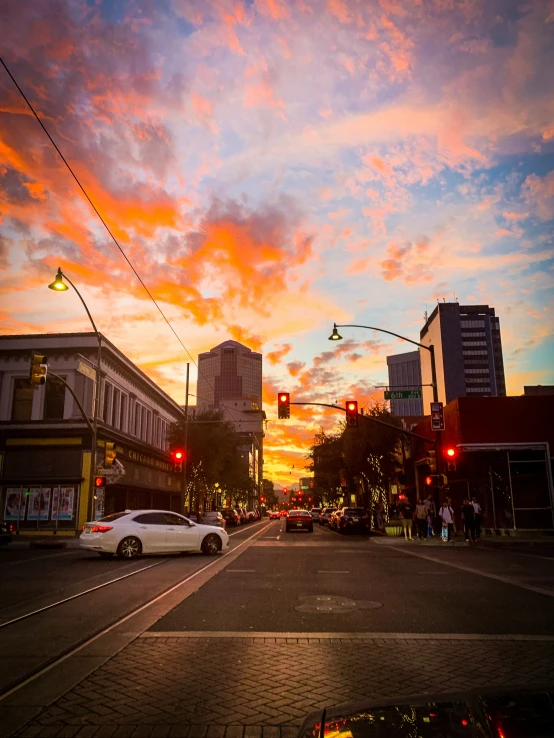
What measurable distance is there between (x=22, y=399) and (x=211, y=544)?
22.4 meters

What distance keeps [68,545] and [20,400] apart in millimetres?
14261

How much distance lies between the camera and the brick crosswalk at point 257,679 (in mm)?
4230

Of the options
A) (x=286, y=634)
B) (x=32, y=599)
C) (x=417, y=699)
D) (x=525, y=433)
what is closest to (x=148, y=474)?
(x=525, y=433)

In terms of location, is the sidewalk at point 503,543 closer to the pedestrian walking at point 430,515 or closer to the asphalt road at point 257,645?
the pedestrian walking at point 430,515

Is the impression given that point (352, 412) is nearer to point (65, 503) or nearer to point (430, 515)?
point (430, 515)

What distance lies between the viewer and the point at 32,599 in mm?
9898

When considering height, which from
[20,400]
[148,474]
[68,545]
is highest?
[20,400]

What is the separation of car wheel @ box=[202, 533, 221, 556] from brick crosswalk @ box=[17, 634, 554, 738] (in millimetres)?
11515

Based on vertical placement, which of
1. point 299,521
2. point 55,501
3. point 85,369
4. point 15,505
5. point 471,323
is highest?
point 471,323

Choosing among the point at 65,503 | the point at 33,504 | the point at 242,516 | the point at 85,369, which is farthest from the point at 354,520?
the point at 242,516

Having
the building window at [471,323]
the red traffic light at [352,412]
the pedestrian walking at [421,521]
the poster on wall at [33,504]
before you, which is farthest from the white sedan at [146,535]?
the building window at [471,323]

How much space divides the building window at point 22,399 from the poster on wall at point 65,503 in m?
5.18

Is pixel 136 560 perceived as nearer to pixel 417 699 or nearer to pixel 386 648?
pixel 386 648

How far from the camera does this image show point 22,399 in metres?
35.7
